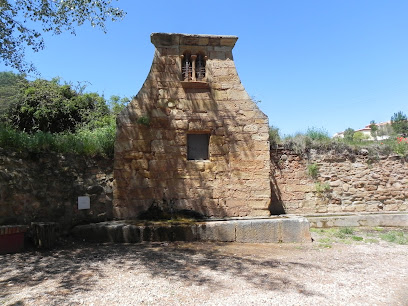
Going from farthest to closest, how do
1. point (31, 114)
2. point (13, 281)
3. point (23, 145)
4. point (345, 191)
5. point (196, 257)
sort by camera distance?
1. point (31, 114)
2. point (345, 191)
3. point (23, 145)
4. point (196, 257)
5. point (13, 281)

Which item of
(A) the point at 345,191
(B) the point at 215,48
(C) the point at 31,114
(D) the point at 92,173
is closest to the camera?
(D) the point at 92,173

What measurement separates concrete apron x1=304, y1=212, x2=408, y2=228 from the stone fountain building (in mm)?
→ 2127

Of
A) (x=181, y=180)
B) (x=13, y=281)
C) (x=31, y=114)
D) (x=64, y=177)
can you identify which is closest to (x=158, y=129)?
(x=181, y=180)

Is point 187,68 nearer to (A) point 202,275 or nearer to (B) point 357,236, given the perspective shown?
(A) point 202,275

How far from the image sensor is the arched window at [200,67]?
8036 millimetres

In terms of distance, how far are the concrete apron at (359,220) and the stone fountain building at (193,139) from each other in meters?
2.13

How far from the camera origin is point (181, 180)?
7.60 meters

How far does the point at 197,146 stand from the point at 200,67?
6.92 feet

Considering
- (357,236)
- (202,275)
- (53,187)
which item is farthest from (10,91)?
(357,236)

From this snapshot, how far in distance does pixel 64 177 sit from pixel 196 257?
12.2 feet

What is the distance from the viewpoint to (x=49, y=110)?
43.6ft

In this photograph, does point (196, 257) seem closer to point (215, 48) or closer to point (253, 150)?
point (253, 150)

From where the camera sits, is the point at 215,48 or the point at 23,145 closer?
the point at 23,145

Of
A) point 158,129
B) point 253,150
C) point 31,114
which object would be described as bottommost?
point 253,150
